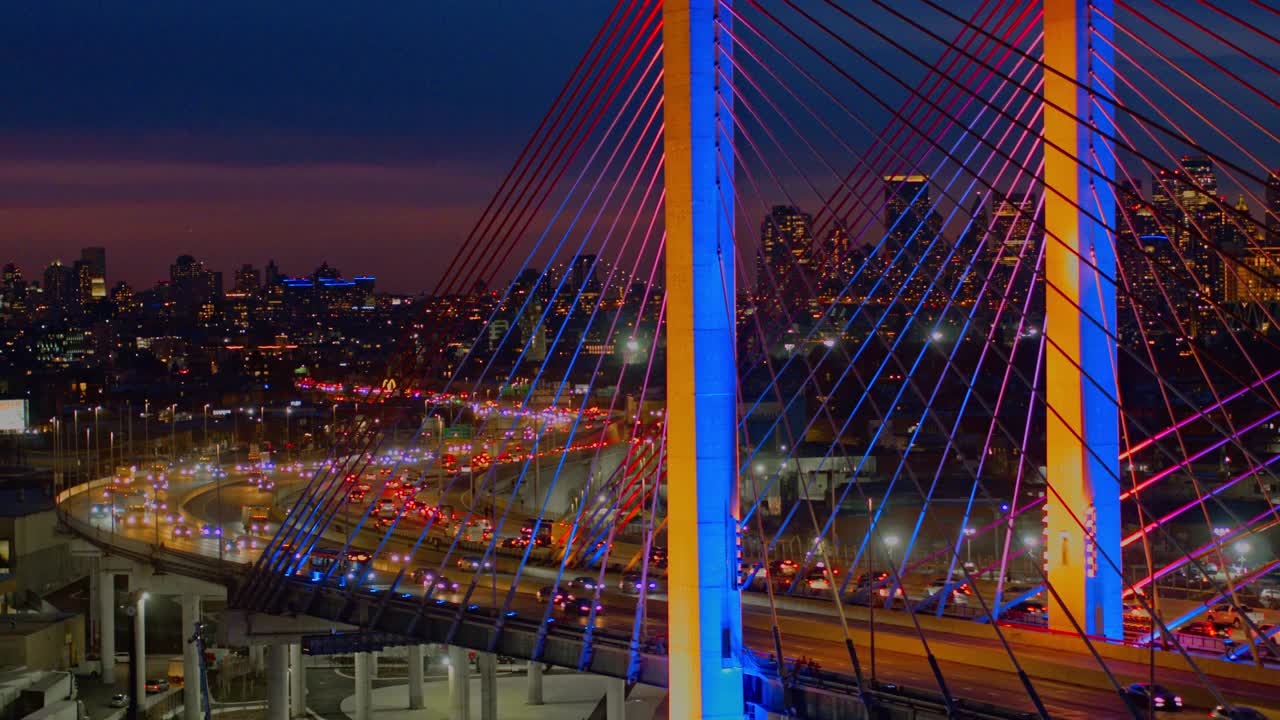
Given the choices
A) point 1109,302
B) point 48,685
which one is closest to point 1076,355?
point 1109,302

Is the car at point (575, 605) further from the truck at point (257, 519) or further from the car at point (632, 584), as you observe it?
the truck at point (257, 519)

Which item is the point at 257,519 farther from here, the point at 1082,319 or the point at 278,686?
the point at 1082,319

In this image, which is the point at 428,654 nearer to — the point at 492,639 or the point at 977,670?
the point at 492,639

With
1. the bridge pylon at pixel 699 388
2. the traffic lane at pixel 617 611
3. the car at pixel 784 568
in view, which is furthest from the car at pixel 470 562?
the bridge pylon at pixel 699 388

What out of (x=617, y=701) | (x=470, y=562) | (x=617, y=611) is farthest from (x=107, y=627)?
(x=617, y=611)

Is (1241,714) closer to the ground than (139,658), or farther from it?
Result: farther from it

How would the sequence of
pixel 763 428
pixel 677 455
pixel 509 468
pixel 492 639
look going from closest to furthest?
pixel 677 455
pixel 492 639
pixel 763 428
pixel 509 468
